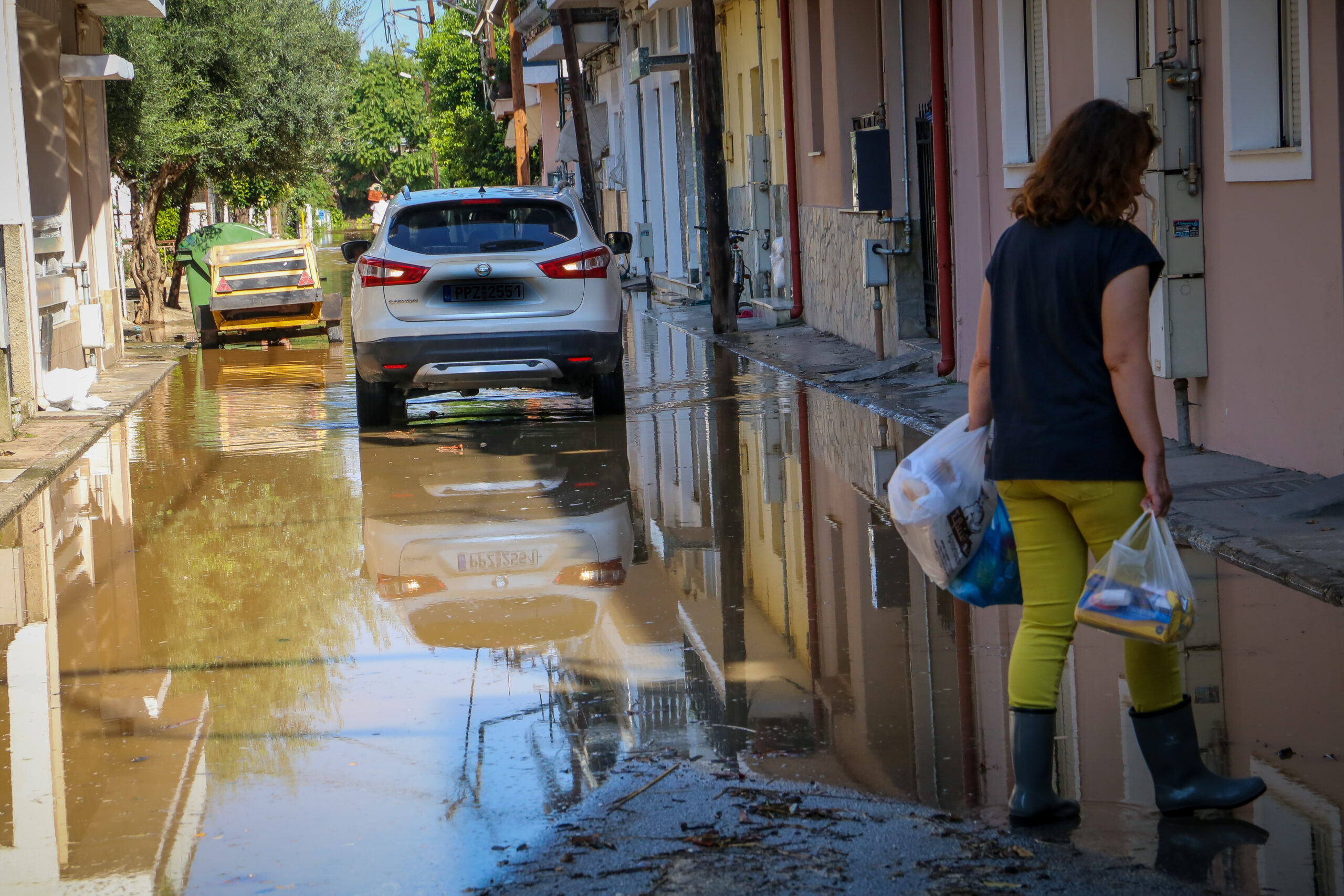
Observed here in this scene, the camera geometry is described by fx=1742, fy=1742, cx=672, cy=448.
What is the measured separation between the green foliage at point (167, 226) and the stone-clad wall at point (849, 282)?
14.7m

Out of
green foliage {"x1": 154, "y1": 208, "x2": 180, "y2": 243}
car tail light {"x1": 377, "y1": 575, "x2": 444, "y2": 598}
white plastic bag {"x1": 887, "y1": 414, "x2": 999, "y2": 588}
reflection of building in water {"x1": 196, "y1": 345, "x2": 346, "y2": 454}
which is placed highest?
green foliage {"x1": 154, "y1": 208, "x2": 180, "y2": 243}

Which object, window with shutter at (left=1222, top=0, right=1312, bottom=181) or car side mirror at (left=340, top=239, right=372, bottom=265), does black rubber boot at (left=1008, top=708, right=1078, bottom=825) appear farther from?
car side mirror at (left=340, top=239, right=372, bottom=265)

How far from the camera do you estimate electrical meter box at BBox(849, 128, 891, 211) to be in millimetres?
15812

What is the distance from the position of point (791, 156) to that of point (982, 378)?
53.6ft

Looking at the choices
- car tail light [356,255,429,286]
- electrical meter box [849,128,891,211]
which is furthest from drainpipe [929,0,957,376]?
car tail light [356,255,429,286]

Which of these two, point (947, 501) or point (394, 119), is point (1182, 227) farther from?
point (394, 119)

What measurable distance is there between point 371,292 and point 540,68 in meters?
36.3

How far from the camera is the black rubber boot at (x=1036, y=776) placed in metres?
4.12

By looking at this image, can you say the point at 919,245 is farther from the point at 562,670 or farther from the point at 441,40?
the point at 441,40

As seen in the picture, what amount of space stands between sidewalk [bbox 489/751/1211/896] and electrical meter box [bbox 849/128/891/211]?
11.9 meters

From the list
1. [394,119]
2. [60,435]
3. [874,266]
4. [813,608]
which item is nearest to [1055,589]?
[813,608]

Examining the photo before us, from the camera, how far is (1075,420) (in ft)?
13.6

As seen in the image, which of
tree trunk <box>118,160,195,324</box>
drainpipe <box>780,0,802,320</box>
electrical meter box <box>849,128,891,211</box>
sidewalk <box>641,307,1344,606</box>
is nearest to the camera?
sidewalk <box>641,307,1344,606</box>

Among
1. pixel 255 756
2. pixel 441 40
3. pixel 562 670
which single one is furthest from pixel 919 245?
pixel 441 40
